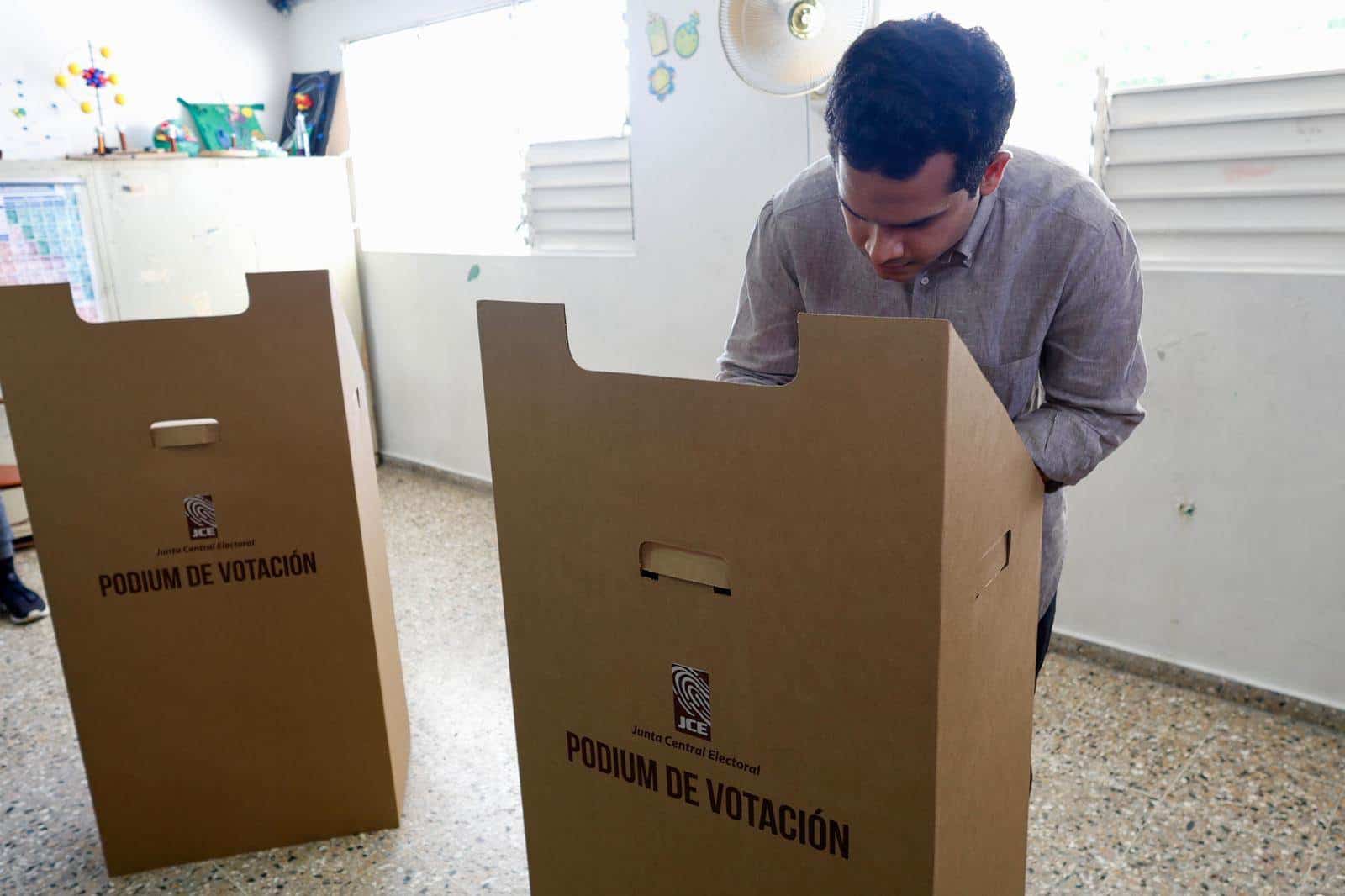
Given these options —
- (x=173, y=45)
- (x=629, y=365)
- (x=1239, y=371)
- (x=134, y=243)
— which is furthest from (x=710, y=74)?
(x=173, y=45)

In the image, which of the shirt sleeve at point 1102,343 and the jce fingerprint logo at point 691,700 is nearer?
the jce fingerprint logo at point 691,700

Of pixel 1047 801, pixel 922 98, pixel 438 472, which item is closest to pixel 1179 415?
pixel 1047 801

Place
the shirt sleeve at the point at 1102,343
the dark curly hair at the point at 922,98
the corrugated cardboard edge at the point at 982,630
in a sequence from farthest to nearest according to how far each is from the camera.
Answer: the shirt sleeve at the point at 1102,343
the dark curly hair at the point at 922,98
the corrugated cardboard edge at the point at 982,630

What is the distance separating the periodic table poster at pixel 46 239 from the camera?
10.9ft

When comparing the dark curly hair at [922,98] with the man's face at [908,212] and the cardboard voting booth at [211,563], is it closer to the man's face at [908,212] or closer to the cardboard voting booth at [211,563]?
the man's face at [908,212]

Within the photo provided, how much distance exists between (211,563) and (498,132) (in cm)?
238

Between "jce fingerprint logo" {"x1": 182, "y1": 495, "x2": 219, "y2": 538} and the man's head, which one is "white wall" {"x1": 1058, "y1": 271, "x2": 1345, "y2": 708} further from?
"jce fingerprint logo" {"x1": 182, "y1": 495, "x2": 219, "y2": 538}

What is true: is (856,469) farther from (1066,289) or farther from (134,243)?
(134,243)

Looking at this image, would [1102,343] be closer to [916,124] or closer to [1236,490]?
[916,124]

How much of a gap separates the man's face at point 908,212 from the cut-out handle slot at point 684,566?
0.44m

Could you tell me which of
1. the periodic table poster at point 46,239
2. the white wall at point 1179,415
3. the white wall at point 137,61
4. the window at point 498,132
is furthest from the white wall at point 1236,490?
the white wall at point 137,61

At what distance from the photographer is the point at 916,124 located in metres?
0.90

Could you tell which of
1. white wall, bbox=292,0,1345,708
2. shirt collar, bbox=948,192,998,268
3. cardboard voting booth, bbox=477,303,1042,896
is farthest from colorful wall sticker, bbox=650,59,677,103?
cardboard voting booth, bbox=477,303,1042,896

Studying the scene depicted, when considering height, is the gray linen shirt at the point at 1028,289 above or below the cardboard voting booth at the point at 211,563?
above
